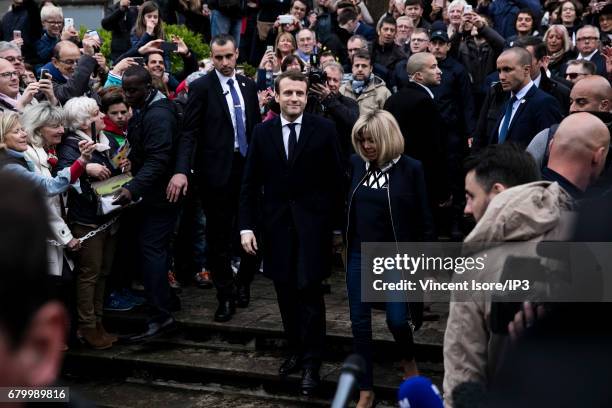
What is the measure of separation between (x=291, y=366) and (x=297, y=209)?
119 centimetres

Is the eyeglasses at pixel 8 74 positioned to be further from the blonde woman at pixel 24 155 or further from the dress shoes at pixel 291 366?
the dress shoes at pixel 291 366

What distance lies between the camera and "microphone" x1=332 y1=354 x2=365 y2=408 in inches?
84.4

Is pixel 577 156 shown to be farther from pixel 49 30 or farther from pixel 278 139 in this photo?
pixel 49 30

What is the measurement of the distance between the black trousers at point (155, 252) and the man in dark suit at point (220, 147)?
0.37m

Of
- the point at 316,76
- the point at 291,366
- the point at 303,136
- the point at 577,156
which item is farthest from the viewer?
the point at 316,76

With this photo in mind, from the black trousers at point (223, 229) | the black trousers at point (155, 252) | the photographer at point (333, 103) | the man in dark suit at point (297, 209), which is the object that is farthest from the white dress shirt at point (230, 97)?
the man in dark suit at point (297, 209)

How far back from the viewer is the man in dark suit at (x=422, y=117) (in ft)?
26.3

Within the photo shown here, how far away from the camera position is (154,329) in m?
7.78

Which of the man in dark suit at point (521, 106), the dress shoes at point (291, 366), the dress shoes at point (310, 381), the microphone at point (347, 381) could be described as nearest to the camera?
the microphone at point (347, 381)

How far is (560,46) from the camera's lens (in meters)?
9.70

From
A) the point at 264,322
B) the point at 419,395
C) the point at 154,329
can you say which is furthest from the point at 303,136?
the point at 419,395

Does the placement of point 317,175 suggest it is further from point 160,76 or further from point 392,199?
point 160,76

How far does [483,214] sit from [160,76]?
558 centimetres

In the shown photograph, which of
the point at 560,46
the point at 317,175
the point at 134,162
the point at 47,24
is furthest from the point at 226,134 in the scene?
the point at 47,24
